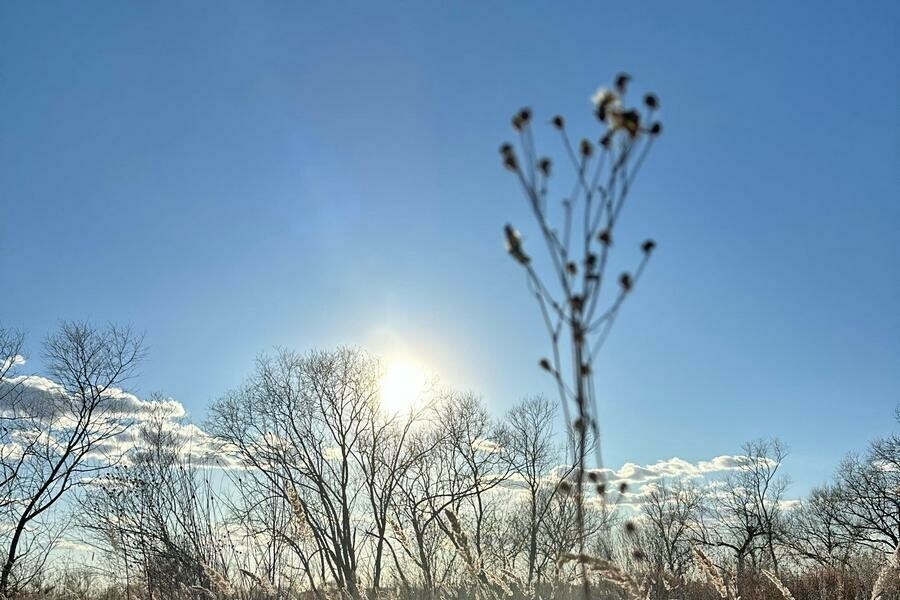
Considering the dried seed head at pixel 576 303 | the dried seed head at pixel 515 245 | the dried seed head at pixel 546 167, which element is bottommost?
the dried seed head at pixel 576 303

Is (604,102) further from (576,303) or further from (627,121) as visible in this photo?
(576,303)

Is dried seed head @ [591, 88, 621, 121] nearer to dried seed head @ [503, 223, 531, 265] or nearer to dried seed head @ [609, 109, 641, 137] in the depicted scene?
dried seed head @ [609, 109, 641, 137]

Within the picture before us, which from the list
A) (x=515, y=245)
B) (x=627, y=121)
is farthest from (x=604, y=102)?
(x=515, y=245)

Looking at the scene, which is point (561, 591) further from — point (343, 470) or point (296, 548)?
point (343, 470)

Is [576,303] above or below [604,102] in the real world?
below

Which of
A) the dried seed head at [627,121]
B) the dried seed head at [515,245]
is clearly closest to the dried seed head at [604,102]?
the dried seed head at [627,121]

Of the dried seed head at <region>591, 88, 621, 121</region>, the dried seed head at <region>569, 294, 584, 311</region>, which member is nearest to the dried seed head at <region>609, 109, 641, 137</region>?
the dried seed head at <region>591, 88, 621, 121</region>

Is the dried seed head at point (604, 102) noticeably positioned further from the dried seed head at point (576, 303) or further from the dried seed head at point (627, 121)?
the dried seed head at point (576, 303)

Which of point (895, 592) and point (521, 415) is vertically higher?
point (521, 415)

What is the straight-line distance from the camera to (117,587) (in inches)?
317

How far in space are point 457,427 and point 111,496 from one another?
2381 centimetres

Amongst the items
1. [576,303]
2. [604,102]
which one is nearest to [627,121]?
[604,102]

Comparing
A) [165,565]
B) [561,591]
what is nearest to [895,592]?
[561,591]

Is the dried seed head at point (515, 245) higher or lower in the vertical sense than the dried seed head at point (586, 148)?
lower
